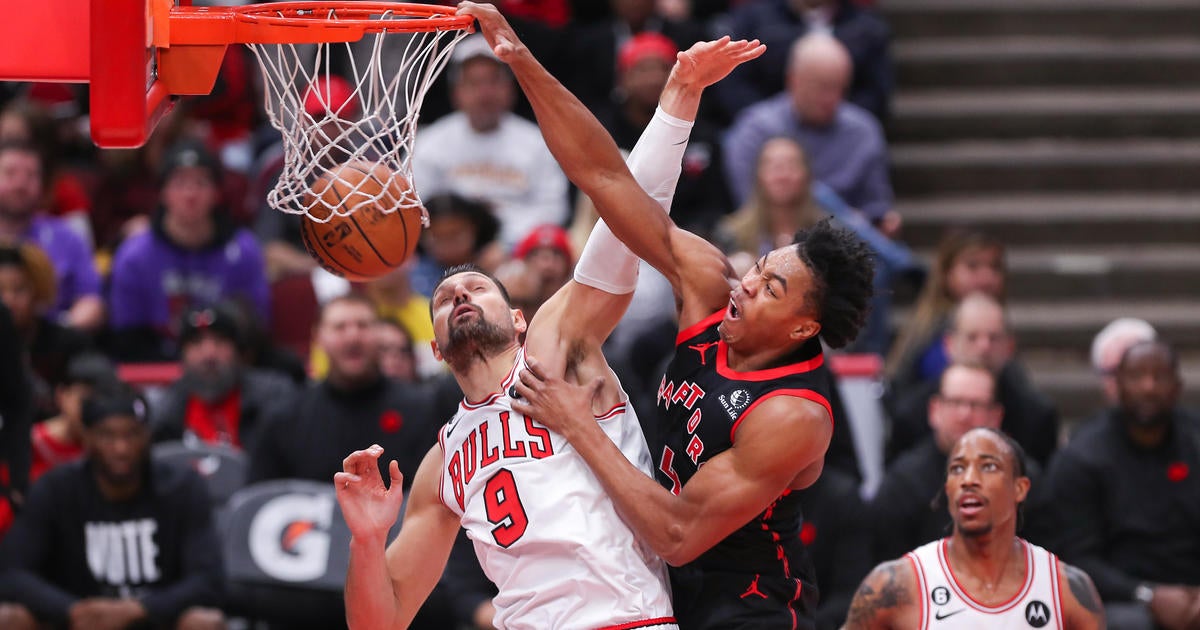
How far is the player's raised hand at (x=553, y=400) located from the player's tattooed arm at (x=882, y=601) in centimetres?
121

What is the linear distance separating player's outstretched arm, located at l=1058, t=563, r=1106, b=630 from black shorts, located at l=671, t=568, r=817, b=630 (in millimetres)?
897


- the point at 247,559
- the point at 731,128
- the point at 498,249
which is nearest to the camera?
the point at 247,559

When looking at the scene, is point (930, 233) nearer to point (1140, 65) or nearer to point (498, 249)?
point (1140, 65)

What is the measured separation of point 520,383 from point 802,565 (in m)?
0.98

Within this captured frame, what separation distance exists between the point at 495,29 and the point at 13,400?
125 inches

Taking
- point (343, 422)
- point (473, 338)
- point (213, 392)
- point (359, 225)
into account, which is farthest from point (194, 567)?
point (473, 338)

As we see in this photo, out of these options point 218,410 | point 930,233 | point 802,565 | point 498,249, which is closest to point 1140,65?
point 930,233

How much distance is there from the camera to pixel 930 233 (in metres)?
10.1

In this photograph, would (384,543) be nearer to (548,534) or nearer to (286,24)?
(548,534)

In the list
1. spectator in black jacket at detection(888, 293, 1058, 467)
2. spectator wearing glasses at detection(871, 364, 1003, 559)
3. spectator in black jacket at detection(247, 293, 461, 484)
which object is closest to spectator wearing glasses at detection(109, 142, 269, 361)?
spectator in black jacket at detection(247, 293, 461, 484)

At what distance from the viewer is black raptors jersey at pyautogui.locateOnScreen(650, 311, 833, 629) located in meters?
4.55

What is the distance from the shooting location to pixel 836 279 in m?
4.59

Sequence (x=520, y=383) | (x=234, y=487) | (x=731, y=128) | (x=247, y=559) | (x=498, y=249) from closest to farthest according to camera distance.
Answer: (x=520, y=383), (x=247, y=559), (x=234, y=487), (x=498, y=249), (x=731, y=128)

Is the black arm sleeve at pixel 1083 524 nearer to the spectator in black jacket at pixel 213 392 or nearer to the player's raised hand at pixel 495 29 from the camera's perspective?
the spectator in black jacket at pixel 213 392
